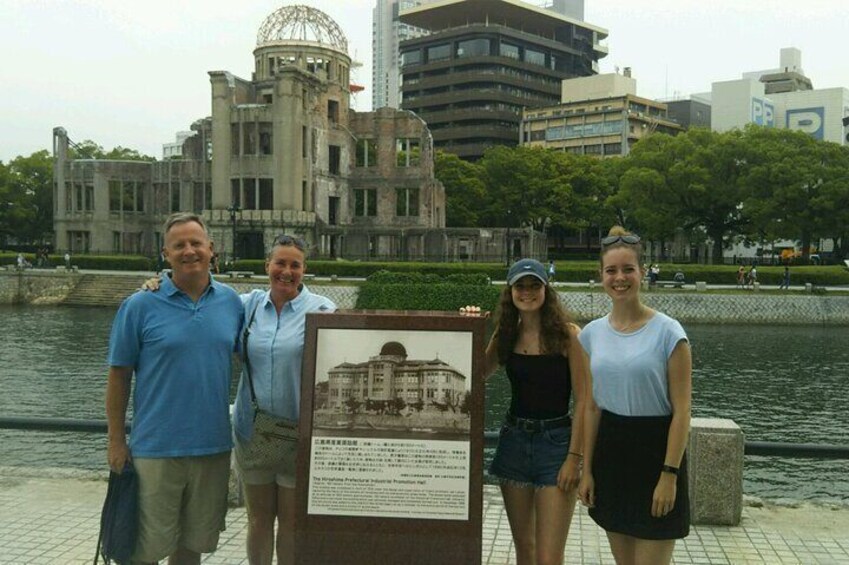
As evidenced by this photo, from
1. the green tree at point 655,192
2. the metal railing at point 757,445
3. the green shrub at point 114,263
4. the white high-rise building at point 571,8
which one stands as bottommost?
the metal railing at point 757,445

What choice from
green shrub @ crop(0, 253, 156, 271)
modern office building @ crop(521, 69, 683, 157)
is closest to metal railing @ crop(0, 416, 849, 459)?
green shrub @ crop(0, 253, 156, 271)

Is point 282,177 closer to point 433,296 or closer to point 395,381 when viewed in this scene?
point 433,296

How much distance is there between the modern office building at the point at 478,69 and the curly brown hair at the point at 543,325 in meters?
104

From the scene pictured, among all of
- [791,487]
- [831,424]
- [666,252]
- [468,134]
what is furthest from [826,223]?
[468,134]

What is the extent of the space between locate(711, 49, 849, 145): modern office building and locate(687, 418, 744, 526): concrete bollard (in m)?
101

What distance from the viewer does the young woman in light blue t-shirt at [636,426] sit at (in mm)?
4488

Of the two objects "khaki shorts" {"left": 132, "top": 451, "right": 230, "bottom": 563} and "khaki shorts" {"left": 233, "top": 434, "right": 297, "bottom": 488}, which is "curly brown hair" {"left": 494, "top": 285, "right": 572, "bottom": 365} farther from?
"khaki shorts" {"left": 132, "top": 451, "right": 230, "bottom": 563}

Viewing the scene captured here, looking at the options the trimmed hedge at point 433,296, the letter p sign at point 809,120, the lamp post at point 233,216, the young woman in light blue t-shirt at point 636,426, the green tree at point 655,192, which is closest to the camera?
the young woman in light blue t-shirt at point 636,426

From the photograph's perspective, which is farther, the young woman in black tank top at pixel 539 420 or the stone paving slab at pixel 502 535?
the stone paving slab at pixel 502 535

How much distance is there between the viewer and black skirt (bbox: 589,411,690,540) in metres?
4.54

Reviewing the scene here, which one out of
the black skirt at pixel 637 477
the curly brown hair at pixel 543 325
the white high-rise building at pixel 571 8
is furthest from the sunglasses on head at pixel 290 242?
the white high-rise building at pixel 571 8

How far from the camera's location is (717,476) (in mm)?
7023

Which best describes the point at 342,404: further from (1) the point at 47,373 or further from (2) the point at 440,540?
(1) the point at 47,373

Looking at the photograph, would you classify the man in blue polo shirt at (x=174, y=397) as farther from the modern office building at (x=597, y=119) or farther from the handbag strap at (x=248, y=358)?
the modern office building at (x=597, y=119)
